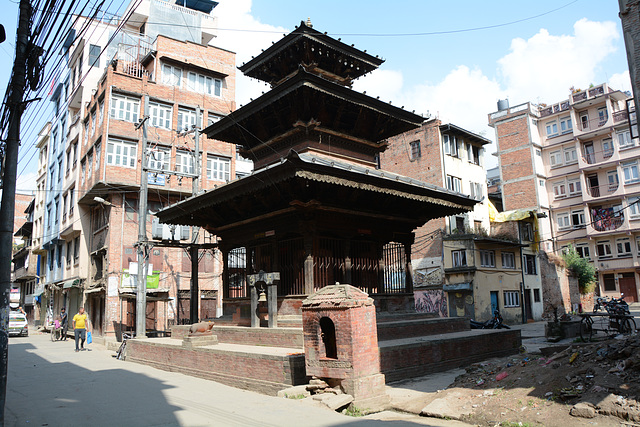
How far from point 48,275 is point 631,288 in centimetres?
5471

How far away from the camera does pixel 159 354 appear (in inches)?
620

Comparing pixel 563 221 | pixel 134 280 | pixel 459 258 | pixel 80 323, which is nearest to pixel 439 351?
pixel 80 323

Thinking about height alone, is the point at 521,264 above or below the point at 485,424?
above

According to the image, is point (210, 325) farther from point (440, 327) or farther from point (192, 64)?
point (192, 64)

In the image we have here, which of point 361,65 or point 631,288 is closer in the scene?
point 361,65

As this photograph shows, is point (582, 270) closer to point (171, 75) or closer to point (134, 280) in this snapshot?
point (134, 280)

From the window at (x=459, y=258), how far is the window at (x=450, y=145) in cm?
811

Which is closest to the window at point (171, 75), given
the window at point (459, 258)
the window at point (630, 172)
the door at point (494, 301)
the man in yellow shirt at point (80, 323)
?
the man in yellow shirt at point (80, 323)

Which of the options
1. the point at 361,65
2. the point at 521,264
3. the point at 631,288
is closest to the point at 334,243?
Answer: the point at 361,65

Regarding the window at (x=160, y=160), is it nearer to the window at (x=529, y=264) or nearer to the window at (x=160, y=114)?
the window at (x=160, y=114)

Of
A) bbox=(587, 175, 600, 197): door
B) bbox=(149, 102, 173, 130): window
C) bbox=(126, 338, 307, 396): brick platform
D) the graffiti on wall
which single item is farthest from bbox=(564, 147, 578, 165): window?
bbox=(126, 338, 307, 396): brick platform

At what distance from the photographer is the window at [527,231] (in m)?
37.1

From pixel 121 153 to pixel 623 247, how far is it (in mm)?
44844

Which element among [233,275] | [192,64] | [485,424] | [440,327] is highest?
[192,64]
